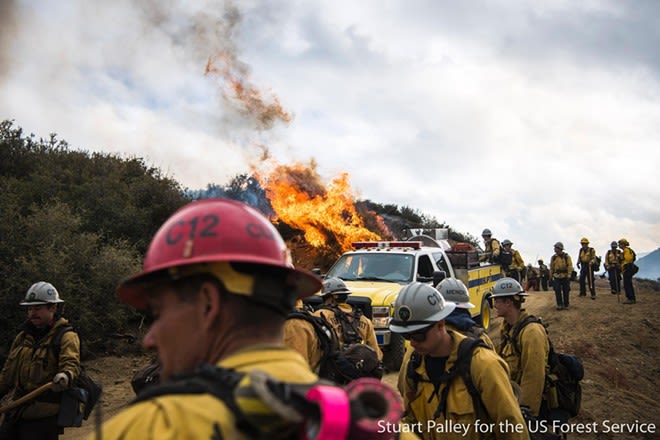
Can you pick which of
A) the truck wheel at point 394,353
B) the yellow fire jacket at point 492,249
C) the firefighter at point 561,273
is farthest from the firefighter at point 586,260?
the truck wheel at point 394,353

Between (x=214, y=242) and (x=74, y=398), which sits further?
(x=74, y=398)

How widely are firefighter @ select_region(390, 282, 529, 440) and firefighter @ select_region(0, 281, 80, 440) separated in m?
3.65

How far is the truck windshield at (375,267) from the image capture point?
11.3 m

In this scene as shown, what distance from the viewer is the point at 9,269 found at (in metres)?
10.8

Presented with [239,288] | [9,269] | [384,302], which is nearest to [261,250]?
[239,288]

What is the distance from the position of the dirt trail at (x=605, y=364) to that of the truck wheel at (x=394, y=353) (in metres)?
0.25

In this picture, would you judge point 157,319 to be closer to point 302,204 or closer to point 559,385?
point 559,385

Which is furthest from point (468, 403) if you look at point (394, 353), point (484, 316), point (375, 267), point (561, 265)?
point (561, 265)

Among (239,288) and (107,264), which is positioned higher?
(107,264)

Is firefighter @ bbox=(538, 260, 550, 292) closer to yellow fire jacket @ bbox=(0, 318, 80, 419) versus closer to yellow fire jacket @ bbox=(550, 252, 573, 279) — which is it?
yellow fire jacket @ bbox=(550, 252, 573, 279)

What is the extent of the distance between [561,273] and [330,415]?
712 inches

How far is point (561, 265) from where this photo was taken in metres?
17.5

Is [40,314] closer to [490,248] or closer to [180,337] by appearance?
[180,337]

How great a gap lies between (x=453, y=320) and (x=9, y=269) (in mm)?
9851
